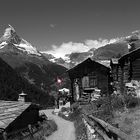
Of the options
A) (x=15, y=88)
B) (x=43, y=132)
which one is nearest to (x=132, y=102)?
(x=43, y=132)

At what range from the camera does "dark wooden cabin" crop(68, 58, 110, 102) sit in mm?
45000

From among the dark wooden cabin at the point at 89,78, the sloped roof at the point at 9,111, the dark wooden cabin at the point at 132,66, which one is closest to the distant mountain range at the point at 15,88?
the dark wooden cabin at the point at 89,78

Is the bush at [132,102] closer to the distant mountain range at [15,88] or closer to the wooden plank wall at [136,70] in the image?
the wooden plank wall at [136,70]

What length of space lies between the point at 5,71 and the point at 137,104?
113139 mm

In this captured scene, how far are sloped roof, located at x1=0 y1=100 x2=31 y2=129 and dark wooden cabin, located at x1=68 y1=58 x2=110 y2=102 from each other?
36.4ft

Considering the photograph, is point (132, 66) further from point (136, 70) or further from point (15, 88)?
point (15, 88)

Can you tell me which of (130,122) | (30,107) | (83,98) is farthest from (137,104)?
(83,98)

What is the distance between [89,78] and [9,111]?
16888 millimetres

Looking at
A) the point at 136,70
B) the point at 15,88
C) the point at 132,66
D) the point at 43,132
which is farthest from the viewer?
the point at 15,88

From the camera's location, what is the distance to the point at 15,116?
31688 millimetres

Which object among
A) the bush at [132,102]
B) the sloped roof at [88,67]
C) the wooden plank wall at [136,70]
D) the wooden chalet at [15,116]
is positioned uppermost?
the sloped roof at [88,67]

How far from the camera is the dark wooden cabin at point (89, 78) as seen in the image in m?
45.0

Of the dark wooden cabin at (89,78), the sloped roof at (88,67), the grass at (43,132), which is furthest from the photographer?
the sloped roof at (88,67)

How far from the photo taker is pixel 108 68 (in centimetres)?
4494
